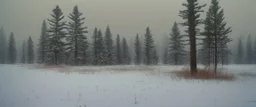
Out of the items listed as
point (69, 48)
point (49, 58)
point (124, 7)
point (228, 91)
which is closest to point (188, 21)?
point (124, 7)

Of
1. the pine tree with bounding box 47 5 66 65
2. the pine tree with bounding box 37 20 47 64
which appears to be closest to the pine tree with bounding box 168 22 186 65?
the pine tree with bounding box 47 5 66 65

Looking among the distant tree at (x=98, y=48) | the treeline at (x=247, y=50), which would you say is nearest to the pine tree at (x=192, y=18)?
the treeline at (x=247, y=50)

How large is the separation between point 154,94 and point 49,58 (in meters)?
14.9

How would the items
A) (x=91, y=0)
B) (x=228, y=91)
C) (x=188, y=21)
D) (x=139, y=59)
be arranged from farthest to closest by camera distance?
(x=139, y=59)
(x=188, y=21)
(x=91, y=0)
(x=228, y=91)

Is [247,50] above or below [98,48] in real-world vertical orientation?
below

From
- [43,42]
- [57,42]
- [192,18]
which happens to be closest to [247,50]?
[192,18]

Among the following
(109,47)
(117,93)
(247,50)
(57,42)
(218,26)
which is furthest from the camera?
(109,47)

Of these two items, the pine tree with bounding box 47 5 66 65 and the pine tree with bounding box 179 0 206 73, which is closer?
the pine tree with bounding box 179 0 206 73

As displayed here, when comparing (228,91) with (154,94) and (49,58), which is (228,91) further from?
(49,58)

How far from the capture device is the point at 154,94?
8.53 meters

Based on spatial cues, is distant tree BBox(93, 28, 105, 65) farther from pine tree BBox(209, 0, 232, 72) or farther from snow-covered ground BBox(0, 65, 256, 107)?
snow-covered ground BBox(0, 65, 256, 107)

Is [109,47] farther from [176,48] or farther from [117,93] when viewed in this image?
[117,93]

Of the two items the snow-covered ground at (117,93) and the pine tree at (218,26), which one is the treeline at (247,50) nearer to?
the pine tree at (218,26)

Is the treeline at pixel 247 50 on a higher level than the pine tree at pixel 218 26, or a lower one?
lower
